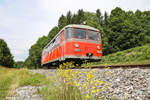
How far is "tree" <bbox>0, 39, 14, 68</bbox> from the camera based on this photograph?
29.6 meters

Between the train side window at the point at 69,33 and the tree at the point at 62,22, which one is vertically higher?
the tree at the point at 62,22

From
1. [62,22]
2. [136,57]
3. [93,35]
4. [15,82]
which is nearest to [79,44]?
[93,35]

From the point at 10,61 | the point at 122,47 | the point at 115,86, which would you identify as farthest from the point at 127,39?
the point at 10,61

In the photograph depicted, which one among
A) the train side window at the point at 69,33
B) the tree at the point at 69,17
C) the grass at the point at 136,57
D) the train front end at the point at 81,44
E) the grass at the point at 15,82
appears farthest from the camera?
the tree at the point at 69,17

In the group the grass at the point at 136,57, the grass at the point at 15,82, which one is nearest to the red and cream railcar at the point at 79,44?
the grass at the point at 15,82

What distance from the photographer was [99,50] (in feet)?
28.6

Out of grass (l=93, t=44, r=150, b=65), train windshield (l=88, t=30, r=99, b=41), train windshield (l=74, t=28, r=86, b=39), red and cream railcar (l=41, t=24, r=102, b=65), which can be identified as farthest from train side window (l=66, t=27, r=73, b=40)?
grass (l=93, t=44, r=150, b=65)

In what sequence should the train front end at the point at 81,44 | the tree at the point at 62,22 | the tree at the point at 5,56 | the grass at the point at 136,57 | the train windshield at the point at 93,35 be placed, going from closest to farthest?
the train front end at the point at 81,44 < the train windshield at the point at 93,35 < the grass at the point at 136,57 < the tree at the point at 5,56 < the tree at the point at 62,22

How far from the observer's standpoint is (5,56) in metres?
30.6

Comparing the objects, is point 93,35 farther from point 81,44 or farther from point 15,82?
point 15,82

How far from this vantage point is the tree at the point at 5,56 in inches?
1167

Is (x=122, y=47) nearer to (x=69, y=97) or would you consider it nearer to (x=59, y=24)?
(x=59, y=24)

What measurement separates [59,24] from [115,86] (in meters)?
34.5

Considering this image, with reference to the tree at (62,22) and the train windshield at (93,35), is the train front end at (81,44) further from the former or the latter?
the tree at (62,22)
